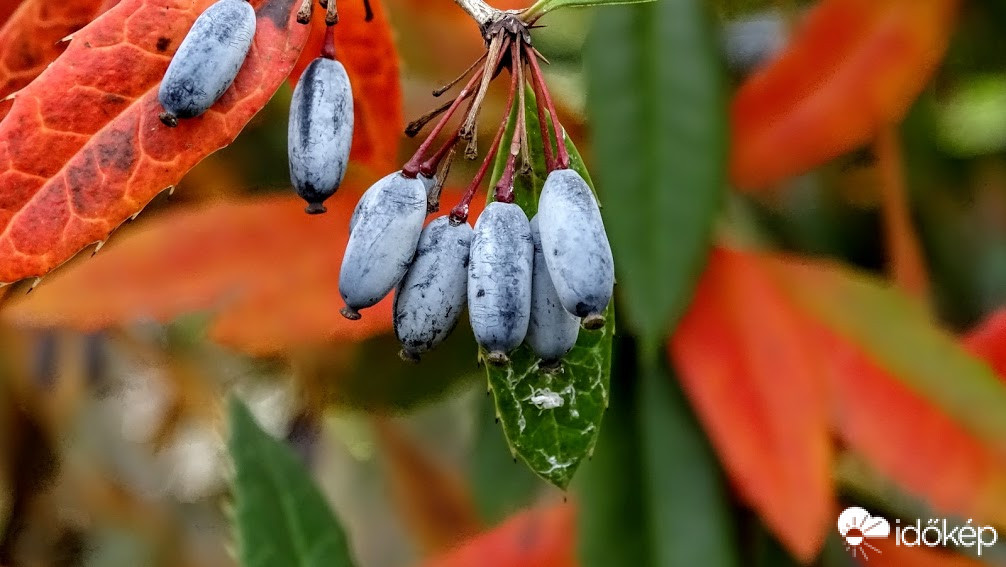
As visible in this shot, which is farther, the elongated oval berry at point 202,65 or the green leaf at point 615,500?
the green leaf at point 615,500

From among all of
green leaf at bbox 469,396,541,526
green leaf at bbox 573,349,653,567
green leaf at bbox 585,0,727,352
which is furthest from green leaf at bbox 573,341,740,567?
green leaf at bbox 469,396,541,526

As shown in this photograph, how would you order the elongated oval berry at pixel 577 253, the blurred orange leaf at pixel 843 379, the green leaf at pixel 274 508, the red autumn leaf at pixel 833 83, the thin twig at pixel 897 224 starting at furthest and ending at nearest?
the thin twig at pixel 897 224 < the red autumn leaf at pixel 833 83 < the blurred orange leaf at pixel 843 379 < the green leaf at pixel 274 508 < the elongated oval berry at pixel 577 253

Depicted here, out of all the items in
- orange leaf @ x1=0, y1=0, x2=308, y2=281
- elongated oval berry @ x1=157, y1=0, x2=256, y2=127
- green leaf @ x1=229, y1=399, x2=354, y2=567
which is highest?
elongated oval berry @ x1=157, y1=0, x2=256, y2=127

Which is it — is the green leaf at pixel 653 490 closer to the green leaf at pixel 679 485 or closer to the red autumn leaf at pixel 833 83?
the green leaf at pixel 679 485

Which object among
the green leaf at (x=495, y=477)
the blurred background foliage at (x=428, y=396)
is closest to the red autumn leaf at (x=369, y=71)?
the blurred background foliage at (x=428, y=396)

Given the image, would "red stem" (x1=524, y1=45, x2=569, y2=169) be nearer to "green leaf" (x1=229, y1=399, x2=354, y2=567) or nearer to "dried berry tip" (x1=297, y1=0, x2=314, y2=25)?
"dried berry tip" (x1=297, y1=0, x2=314, y2=25)

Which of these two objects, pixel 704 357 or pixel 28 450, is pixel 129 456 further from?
pixel 704 357

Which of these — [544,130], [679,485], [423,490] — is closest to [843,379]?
[679,485]
